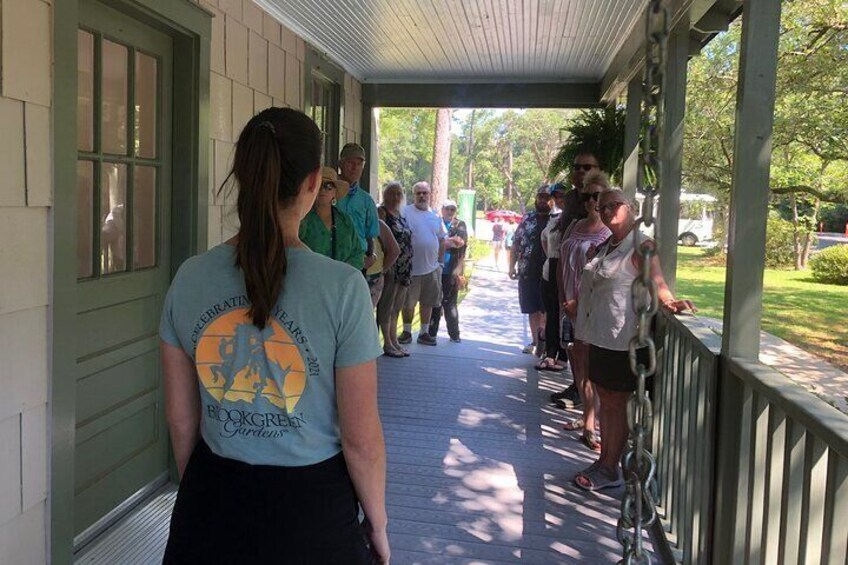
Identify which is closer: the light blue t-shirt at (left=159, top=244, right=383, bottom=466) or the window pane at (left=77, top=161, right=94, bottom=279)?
the light blue t-shirt at (left=159, top=244, right=383, bottom=466)

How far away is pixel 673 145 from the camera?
364 centimetres

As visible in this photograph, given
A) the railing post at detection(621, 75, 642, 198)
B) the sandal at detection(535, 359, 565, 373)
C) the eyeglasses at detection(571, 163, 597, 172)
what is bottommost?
the sandal at detection(535, 359, 565, 373)

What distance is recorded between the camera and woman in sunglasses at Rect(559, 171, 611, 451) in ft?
13.2

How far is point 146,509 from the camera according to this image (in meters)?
3.16

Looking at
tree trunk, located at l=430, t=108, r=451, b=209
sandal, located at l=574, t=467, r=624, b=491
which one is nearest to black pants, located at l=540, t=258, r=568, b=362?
sandal, located at l=574, t=467, r=624, b=491

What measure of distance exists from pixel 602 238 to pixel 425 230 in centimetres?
249

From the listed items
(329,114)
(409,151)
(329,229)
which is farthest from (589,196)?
(409,151)

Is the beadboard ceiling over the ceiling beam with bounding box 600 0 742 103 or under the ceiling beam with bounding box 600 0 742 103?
over

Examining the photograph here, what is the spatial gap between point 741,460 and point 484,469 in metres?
1.76

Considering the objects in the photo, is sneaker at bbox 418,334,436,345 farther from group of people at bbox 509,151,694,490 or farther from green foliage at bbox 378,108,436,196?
green foliage at bbox 378,108,436,196

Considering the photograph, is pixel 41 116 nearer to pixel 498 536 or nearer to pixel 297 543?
pixel 297 543

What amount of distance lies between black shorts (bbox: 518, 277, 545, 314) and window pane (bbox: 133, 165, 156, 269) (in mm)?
3382

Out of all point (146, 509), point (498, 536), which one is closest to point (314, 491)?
point (498, 536)

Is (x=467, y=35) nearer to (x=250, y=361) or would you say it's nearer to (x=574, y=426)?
(x=574, y=426)
